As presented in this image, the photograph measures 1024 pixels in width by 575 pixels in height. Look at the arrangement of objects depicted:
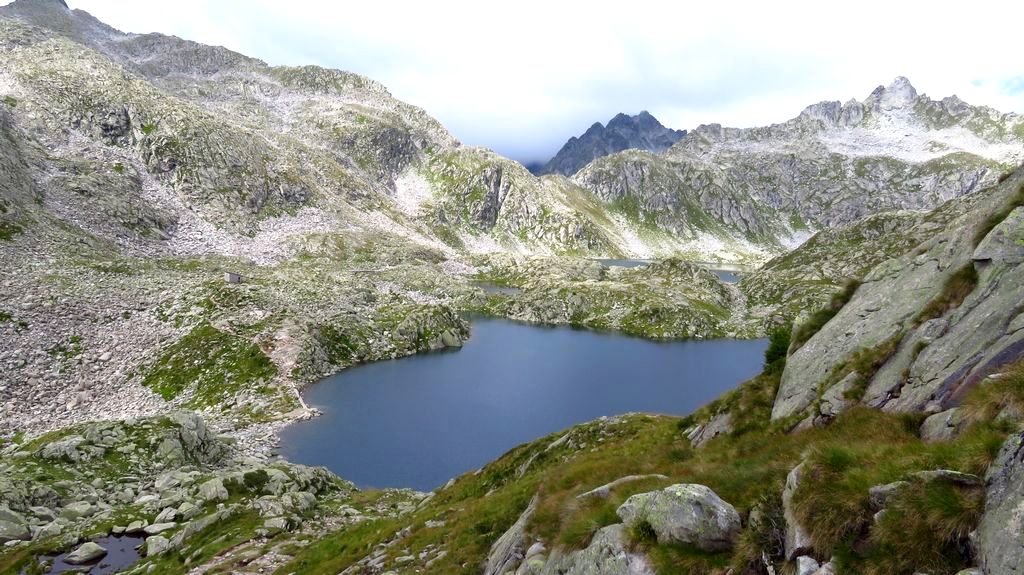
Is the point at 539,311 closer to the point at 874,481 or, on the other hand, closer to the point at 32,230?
the point at 32,230

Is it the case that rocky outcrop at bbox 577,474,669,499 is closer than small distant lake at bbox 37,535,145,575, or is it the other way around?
rocky outcrop at bbox 577,474,669,499

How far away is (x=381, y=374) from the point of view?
90.8 meters

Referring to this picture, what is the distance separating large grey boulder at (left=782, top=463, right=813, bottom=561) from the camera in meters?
8.85

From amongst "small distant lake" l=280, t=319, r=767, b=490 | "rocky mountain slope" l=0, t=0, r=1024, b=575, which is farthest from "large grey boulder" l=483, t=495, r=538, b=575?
"small distant lake" l=280, t=319, r=767, b=490

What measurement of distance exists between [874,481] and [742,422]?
13.6 meters

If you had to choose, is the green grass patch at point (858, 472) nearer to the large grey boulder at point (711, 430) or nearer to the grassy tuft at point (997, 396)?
the grassy tuft at point (997, 396)

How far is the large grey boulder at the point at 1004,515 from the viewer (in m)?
6.39

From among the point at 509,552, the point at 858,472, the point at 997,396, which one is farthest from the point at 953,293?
the point at 509,552

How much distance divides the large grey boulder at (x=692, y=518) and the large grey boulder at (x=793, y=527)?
127cm

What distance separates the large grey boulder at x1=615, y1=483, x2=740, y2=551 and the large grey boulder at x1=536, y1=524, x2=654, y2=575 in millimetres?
578

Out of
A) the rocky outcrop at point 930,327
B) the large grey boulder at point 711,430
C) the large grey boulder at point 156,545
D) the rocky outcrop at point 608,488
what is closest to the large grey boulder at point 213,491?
the large grey boulder at point 156,545

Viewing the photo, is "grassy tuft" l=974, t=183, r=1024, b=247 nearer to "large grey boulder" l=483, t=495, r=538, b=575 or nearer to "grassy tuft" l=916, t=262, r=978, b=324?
"grassy tuft" l=916, t=262, r=978, b=324

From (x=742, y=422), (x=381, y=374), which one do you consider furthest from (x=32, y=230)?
(x=742, y=422)

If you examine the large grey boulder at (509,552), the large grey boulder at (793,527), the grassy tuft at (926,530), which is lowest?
the large grey boulder at (509,552)
